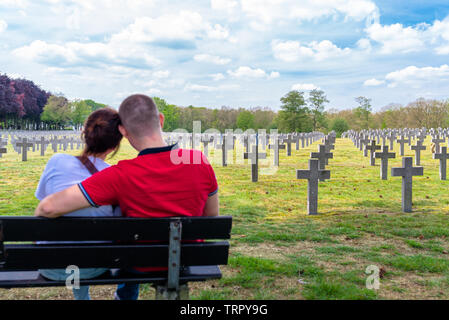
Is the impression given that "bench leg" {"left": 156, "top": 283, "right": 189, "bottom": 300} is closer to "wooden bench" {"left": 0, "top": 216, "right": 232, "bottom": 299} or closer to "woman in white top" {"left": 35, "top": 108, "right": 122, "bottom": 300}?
"wooden bench" {"left": 0, "top": 216, "right": 232, "bottom": 299}

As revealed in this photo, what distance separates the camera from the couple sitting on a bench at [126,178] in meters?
2.62

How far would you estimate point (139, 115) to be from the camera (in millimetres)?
2770

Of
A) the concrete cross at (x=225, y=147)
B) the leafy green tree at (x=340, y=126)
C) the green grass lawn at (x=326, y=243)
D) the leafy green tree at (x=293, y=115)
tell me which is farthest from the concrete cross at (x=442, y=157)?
the leafy green tree at (x=340, y=126)

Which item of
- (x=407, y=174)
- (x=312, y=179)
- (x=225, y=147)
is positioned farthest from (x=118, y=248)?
(x=225, y=147)

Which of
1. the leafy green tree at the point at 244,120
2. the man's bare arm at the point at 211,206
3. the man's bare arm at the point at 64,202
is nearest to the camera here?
the man's bare arm at the point at 64,202

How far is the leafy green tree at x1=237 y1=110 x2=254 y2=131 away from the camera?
60284mm

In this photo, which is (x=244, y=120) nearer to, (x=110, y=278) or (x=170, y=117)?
(x=170, y=117)

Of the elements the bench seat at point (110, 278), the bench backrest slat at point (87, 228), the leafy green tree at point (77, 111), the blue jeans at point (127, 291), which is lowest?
the blue jeans at point (127, 291)

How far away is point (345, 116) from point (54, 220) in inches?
4304

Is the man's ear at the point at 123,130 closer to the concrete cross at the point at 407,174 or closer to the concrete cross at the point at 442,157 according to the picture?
the concrete cross at the point at 407,174

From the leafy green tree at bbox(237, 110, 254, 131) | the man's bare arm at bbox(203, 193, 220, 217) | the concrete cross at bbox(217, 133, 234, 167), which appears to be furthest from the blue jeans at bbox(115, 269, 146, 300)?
the leafy green tree at bbox(237, 110, 254, 131)

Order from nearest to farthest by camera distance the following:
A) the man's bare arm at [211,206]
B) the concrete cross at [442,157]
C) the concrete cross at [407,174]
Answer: the man's bare arm at [211,206] → the concrete cross at [407,174] → the concrete cross at [442,157]

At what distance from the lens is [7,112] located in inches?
2916

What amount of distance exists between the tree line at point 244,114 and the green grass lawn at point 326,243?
4445 centimetres
